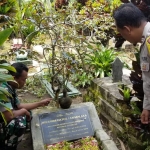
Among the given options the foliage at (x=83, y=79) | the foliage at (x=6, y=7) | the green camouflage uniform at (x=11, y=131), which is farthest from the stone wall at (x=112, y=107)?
the foliage at (x=6, y=7)

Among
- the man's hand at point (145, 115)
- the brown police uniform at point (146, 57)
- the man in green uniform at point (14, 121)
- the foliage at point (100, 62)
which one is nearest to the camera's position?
the brown police uniform at point (146, 57)

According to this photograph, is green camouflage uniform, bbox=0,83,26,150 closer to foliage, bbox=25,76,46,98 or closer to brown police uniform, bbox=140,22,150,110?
brown police uniform, bbox=140,22,150,110

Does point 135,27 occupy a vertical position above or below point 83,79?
above

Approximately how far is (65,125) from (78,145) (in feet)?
0.95

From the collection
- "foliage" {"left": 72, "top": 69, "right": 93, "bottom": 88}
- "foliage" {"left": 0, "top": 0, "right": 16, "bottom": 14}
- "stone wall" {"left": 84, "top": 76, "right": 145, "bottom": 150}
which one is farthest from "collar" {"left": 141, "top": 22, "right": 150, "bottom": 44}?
"foliage" {"left": 0, "top": 0, "right": 16, "bottom": 14}

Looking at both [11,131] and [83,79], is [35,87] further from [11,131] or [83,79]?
[11,131]

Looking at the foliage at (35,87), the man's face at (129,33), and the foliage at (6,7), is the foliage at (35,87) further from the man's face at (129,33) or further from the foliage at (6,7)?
the foliage at (6,7)

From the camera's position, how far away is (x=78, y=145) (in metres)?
3.02

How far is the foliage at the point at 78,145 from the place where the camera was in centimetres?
296

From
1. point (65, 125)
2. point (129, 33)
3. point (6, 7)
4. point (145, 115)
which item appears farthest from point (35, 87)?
point (6, 7)

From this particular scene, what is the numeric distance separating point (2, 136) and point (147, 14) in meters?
2.17

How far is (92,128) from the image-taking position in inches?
125

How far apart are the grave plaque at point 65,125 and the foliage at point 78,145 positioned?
50 millimetres

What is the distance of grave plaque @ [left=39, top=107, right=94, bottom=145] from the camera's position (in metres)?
3.02
